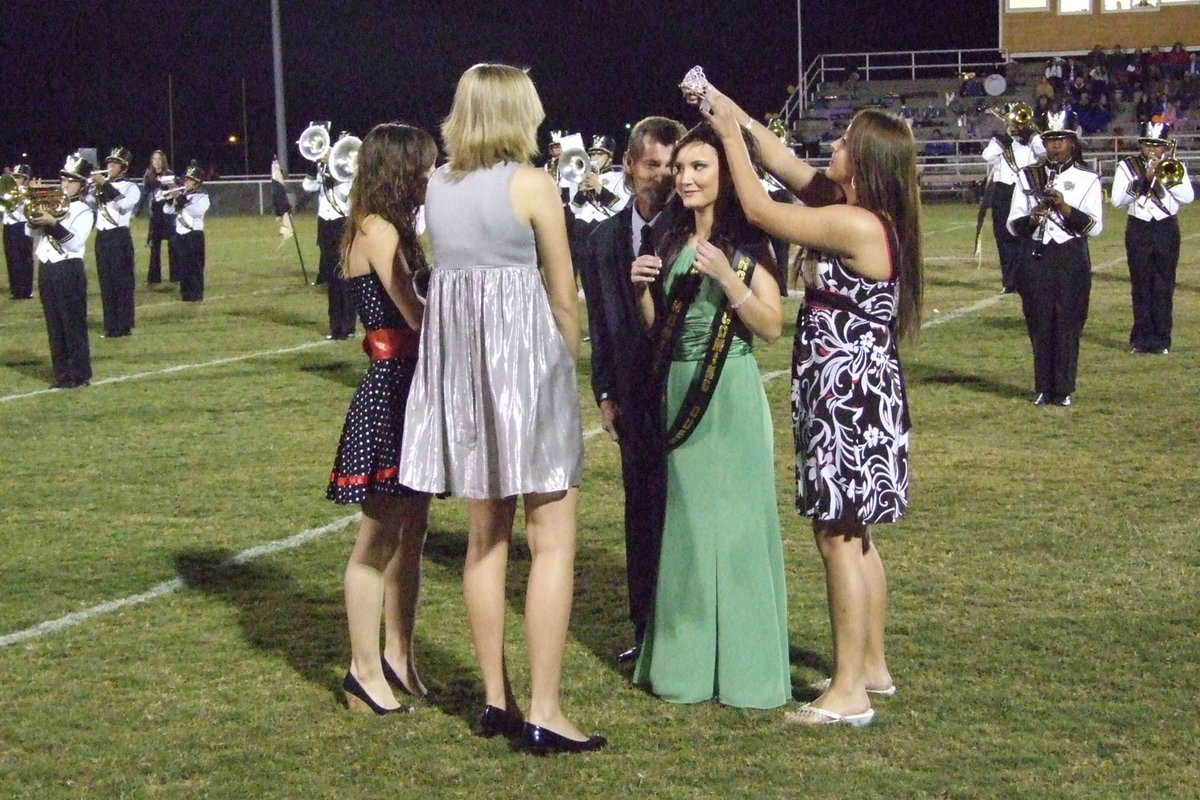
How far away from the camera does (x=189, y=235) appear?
1841 centimetres

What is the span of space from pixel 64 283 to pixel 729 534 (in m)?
8.14

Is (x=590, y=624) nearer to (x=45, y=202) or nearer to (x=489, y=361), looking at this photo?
(x=489, y=361)

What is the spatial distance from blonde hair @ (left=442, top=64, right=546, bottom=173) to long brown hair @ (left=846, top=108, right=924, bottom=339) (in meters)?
0.88

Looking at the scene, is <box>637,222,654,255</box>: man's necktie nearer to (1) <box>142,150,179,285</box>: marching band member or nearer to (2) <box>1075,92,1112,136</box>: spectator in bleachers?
(1) <box>142,150,179,285</box>: marching band member

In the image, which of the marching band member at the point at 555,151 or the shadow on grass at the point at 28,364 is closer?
the shadow on grass at the point at 28,364

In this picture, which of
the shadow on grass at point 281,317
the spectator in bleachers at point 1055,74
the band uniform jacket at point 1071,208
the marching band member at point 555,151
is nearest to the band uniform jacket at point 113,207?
the shadow on grass at point 281,317

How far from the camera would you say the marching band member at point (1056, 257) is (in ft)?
32.3

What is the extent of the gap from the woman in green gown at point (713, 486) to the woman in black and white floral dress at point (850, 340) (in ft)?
0.46

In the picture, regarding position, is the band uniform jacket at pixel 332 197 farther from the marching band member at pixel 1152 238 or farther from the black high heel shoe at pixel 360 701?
the black high heel shoe at pixel 360 701

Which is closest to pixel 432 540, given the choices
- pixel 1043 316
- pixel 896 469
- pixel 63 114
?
pixel 896 469

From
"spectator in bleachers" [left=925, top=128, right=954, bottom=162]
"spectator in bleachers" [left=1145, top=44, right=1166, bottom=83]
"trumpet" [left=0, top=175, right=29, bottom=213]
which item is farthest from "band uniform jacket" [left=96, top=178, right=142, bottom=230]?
"spectator in bleachers" [left=1145, top=44, right=1166, bottom=83]

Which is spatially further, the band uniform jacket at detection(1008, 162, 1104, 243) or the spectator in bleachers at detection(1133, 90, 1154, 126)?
the spectator in bleachers at detection(1133, 90, 1154, 126)

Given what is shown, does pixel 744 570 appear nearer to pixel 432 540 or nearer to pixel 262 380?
pixel 432 540

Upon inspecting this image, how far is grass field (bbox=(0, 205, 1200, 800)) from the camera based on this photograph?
13.8 feet
